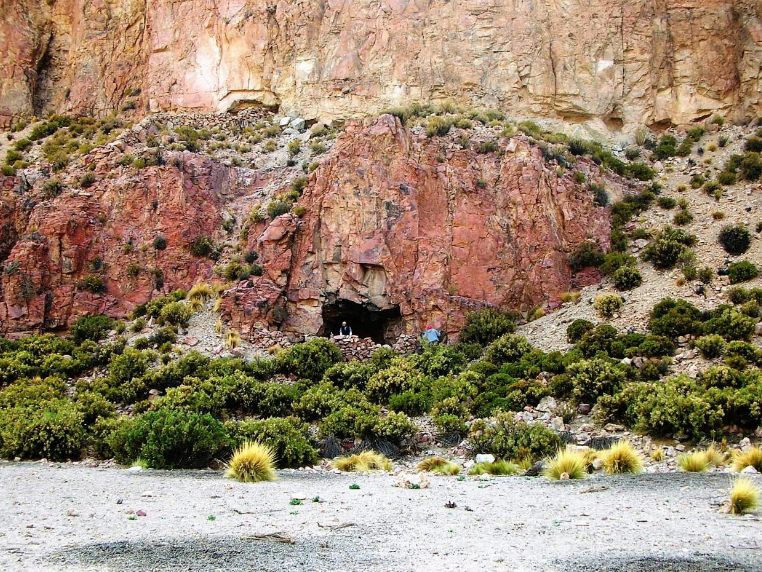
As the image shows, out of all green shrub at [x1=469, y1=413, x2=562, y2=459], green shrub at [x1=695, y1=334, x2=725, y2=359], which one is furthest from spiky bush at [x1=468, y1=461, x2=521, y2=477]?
green shrub at [x1=695, y1=334, x2=725, y2=359]

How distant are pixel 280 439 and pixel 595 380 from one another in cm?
1098

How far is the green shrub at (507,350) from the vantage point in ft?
93.5

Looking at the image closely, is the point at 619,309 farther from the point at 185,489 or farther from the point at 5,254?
the point at 5,254

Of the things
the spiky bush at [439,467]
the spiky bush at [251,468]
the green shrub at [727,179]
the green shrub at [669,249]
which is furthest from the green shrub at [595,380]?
the green shrub at [727,179]

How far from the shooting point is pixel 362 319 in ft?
112

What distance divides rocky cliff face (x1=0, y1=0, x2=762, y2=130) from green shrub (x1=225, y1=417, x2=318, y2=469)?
28.5 meters

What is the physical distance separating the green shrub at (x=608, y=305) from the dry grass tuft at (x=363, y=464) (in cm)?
1468

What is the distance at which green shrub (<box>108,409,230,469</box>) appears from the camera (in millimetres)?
16703

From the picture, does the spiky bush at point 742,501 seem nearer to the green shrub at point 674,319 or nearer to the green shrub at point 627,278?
the green shrub at point 674,319

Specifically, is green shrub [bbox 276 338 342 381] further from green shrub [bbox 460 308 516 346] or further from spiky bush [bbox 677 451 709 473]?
spiky bush [bbox 677 451 709 473]

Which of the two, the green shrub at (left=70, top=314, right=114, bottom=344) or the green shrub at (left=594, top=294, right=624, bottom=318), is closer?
the green shrub at (left=594, top=294, right=624, bottom=318)

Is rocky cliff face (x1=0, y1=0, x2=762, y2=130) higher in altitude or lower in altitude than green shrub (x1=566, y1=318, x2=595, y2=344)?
higher

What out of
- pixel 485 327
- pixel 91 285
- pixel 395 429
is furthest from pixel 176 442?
pixel 91 285

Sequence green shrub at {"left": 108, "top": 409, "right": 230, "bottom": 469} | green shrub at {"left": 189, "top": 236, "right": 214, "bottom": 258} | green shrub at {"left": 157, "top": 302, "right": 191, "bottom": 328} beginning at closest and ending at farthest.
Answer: green shrub at {"left": 108, "top": 409, "right": 230, "bottom": 469}
green shrub at {"left": 157, "top": 302, "right": 191, "bottom": 328}
green shrub at {"left": 189, "top": 236, "right": 214, "bottom": 258}
